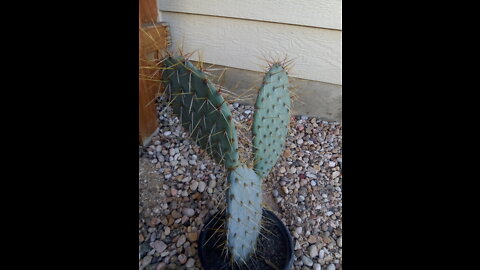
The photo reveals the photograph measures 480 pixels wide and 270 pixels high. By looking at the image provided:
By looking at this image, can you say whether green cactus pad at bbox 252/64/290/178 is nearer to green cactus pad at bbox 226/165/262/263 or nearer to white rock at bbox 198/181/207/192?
green cactus pad at bbox 226/165/262/263

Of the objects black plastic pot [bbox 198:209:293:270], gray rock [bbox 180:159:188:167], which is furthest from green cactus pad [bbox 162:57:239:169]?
gray rock [bbox 180:159:188:167]

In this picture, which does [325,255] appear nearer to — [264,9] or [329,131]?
[329,131]

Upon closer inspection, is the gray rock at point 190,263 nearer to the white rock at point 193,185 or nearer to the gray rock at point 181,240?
the gray rock at point 181,240

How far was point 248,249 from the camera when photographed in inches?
43.3

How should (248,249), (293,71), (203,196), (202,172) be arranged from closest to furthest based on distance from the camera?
(248,249), (203,196), (202,172), (293,71)

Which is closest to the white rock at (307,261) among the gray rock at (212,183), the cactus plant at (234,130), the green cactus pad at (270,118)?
the cactus plant at (234,130)

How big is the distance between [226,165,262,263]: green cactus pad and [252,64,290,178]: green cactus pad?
0.08 m

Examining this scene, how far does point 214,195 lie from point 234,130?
2.47 ft

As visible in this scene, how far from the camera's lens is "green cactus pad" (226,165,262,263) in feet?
3.19

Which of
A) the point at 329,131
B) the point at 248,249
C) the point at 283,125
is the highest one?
the point at 283,125

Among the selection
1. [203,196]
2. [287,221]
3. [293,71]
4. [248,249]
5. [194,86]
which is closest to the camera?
[194,86]
